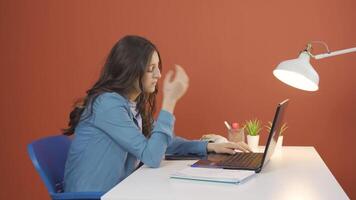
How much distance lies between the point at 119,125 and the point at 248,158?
0.51 meters

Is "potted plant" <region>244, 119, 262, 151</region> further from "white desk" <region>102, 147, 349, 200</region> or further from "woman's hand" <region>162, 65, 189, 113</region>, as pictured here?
"woman's hand" <region>162, 65, 189, 113</region>

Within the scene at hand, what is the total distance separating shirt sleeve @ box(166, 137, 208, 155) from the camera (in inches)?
78.9

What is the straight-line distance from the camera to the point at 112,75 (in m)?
1.88

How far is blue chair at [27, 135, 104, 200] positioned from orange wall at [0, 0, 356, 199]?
35.7 inches

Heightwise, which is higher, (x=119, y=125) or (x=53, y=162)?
(x=119, y=125)

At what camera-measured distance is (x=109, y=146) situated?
5.83 ft

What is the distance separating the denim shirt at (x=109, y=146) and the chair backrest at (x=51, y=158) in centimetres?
5

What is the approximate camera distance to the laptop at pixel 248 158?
5.27ft

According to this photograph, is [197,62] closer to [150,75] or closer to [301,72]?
[150,75]

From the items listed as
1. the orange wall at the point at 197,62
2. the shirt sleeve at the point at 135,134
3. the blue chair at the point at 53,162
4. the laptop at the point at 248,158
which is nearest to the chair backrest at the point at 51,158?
the blue chair at the point at 53,162

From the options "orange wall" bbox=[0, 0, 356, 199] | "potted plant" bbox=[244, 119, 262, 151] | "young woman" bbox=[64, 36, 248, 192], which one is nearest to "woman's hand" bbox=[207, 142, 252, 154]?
"young woman" bbox=[64, 36, 248, 192]

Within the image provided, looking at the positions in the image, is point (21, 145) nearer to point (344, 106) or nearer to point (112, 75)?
point (112, 75)

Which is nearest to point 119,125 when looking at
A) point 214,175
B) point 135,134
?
point 135,134

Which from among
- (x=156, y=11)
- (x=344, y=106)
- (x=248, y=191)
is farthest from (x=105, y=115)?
(x=344, y=106)
